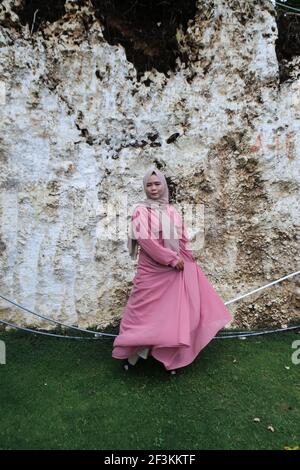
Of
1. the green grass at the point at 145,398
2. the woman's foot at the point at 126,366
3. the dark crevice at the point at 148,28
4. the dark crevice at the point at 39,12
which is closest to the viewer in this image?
the green grass at the point at 145,398

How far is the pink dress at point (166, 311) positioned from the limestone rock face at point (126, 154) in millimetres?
921

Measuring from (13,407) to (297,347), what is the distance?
268 cm

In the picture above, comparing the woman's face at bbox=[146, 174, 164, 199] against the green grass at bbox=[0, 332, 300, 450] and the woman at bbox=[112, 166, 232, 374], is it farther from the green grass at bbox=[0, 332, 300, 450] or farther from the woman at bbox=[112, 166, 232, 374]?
the green grass at bbox=[0, 332, 300, 450]

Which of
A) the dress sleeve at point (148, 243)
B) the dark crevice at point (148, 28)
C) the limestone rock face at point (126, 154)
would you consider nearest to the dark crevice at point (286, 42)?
the limestone rock face at point (126, 154)

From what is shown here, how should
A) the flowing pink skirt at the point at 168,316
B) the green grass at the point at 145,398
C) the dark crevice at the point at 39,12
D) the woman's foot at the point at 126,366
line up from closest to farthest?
the green grass at the point at 145,398
the flowing pink skirt at the point at 168,316
the woman's foot at the point at 126,366
the dark crevice at the point at 39,12

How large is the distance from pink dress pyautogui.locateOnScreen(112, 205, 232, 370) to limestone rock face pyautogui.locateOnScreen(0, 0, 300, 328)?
0.92 m

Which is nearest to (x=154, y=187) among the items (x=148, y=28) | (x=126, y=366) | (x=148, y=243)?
(x=148, y=243)

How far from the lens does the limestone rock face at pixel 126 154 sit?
4.52 metres

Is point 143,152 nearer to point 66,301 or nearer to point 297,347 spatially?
point 66,301

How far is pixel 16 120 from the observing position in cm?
449

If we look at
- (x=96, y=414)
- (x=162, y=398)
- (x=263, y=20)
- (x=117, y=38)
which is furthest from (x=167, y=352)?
(x=263, y=20)

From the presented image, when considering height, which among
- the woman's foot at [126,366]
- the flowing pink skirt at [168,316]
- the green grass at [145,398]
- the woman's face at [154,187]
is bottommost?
the green grass at [145,398]

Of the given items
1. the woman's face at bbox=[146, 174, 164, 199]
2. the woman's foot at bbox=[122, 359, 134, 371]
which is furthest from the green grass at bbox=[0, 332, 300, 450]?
the woman's face at bbox=[146, 174, 164, 199]

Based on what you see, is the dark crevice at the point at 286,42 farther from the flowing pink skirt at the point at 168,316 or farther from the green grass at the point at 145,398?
the green grass at the point at 145,398
